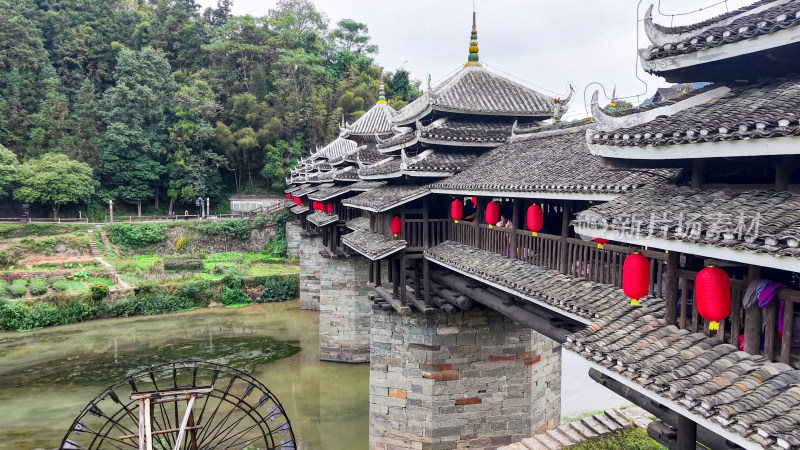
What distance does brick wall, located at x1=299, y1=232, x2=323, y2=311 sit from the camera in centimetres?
2477

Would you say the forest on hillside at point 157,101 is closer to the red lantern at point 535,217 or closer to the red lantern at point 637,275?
the red lantern at point 535,217

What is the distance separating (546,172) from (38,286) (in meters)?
27.5

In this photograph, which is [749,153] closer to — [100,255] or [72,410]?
[72,410]

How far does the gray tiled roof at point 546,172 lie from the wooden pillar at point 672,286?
1.30 metres

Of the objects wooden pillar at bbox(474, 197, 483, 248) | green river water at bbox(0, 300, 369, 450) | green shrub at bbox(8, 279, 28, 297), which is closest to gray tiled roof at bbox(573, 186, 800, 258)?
wooden pillar at bbox(474, 197, 483, 248)

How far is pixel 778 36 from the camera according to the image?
4008 millimetres

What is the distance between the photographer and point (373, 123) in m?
24.4

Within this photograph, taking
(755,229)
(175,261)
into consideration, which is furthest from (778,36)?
(175,261)

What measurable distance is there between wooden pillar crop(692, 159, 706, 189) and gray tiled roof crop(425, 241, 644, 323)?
1367mm

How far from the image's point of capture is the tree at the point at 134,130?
126ft

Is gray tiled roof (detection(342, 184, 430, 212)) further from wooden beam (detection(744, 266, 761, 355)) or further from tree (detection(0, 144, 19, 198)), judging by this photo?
tree (detection(0, 144, 19, 198))

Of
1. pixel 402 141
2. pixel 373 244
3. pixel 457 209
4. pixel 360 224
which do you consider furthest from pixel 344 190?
pixel 457 209

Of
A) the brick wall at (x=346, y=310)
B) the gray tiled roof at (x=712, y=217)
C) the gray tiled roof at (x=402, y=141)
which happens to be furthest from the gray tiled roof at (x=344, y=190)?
the gray tiled roof at (x=712, y=217)

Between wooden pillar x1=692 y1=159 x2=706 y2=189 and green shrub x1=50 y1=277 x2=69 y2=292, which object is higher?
wooden pillar x1=692 y1=159 x2=706 y2=189
